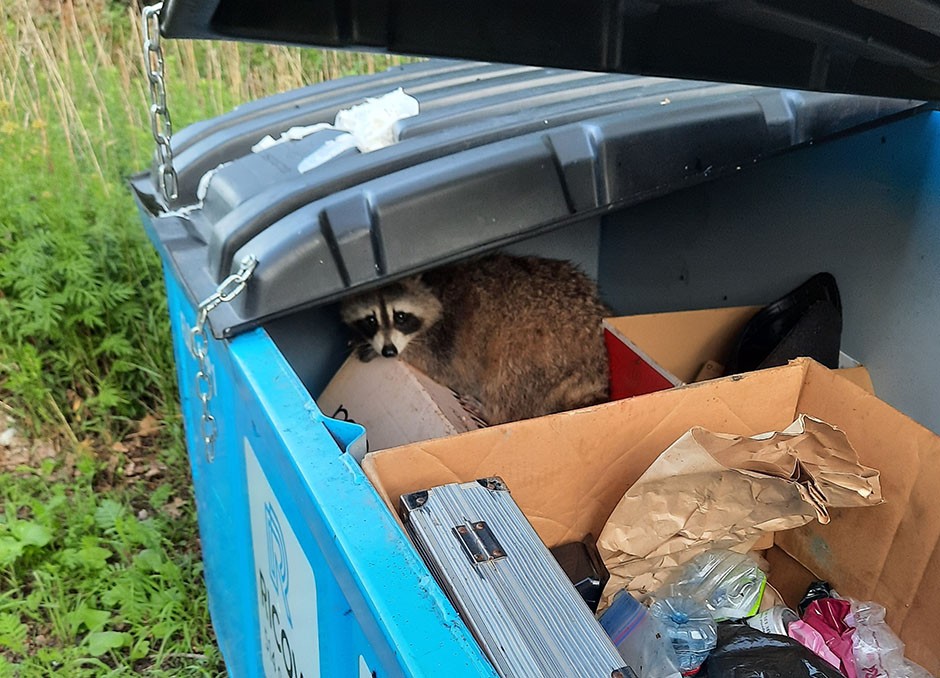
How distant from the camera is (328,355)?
185 cm

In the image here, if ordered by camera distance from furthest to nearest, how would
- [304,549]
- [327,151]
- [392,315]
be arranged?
[392,315] < [327,151] < [304,549]

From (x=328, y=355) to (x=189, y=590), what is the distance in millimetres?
1136

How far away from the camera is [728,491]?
1291 millimetres

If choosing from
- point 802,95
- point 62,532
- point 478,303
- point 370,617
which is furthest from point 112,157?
point 370,617

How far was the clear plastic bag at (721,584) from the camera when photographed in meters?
1.41

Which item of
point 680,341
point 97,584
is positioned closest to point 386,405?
point 680,341

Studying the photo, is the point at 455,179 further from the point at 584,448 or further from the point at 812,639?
the point at 812,639

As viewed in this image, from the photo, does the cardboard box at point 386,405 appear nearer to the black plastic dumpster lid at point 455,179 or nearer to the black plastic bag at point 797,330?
the black plastic dumpster lid at point 455,179

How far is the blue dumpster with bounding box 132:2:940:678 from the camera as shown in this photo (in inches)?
42.3

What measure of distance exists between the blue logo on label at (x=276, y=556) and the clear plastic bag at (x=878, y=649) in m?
0.96

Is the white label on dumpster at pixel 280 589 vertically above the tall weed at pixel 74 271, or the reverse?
the tall weed at pixel 74 271

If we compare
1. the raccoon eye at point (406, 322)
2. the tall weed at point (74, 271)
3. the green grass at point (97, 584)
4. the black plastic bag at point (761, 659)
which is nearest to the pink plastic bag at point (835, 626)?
the black plastic bag at point (761, 659)

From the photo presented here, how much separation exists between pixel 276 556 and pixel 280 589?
0.05 meters

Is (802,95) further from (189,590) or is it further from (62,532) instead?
(62,532)
